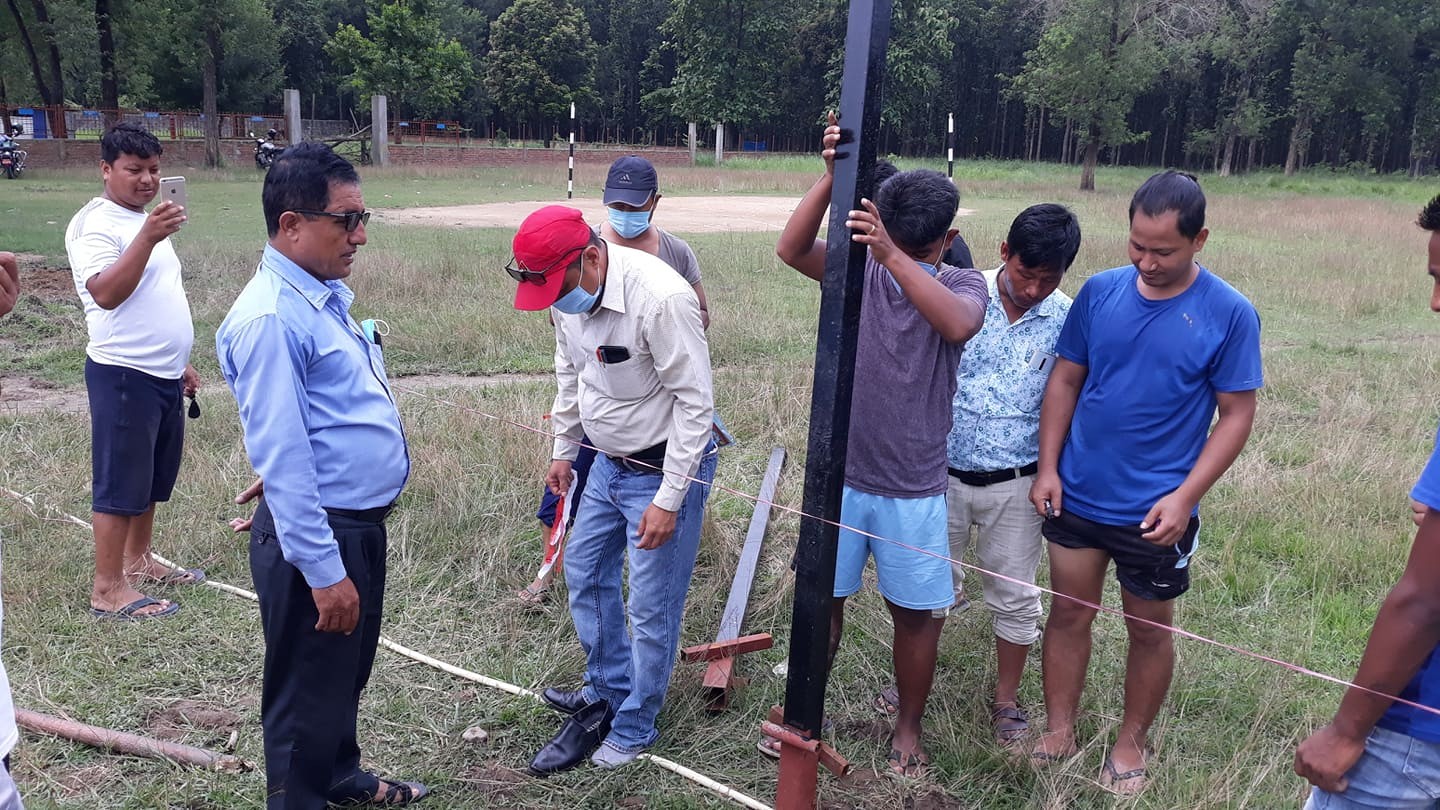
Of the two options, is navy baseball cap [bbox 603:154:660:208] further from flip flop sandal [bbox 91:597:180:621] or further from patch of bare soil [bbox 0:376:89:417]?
patch of bare soil [bbox 0:376:89:417]

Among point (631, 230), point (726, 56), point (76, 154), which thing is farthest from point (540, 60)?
point (631, 230)

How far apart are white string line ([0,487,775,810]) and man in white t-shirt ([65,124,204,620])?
0.89 feet

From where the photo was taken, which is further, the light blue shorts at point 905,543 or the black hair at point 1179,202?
the light blue shorts at point 905,543

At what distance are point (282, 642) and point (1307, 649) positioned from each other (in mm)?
3609

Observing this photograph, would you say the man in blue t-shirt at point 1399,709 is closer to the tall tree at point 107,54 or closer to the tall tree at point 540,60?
the tall tree at point 107,54

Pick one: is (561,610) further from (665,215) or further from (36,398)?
(665,215)

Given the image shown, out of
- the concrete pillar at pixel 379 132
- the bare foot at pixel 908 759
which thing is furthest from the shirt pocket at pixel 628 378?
the concrete pillar at pixel 379 132

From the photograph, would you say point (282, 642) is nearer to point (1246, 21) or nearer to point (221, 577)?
point (221, 577)

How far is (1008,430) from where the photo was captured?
3107 millimetres

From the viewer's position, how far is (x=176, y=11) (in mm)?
31844

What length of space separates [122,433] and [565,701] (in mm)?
2097

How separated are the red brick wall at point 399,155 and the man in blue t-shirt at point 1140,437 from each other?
30.8 metres

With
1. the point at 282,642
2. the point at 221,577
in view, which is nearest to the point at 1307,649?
the point at 282,642

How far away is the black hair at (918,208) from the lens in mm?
2791
